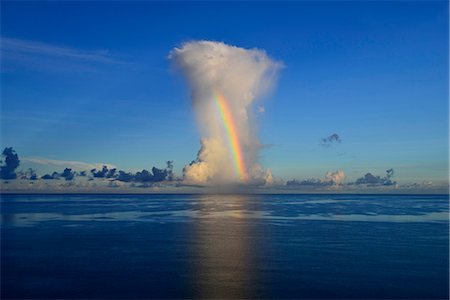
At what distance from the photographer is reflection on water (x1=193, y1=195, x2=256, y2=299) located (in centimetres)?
3231

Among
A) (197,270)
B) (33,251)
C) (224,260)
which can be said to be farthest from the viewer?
(33,251)

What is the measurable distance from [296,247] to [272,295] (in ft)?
65.2

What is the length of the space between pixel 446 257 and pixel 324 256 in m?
13.4

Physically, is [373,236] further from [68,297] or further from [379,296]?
[68,297]

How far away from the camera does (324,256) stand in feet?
148

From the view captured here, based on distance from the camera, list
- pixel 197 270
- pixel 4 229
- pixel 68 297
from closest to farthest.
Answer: pixel 68 297 → pixel 197 270 → pixel 4 229

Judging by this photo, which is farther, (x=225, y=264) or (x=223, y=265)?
(x=225, y=264)

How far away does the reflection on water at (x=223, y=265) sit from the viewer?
1272 inches

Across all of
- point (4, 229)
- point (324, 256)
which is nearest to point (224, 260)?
point (324, 256)

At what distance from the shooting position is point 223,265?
4078cm

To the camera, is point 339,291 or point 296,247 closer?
point 339,291

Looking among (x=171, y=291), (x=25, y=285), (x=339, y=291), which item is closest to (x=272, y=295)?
(x=339, y=291)

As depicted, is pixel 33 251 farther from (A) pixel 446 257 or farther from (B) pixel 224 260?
(A) pixel 446 257

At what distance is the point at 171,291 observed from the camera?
1275 inches
